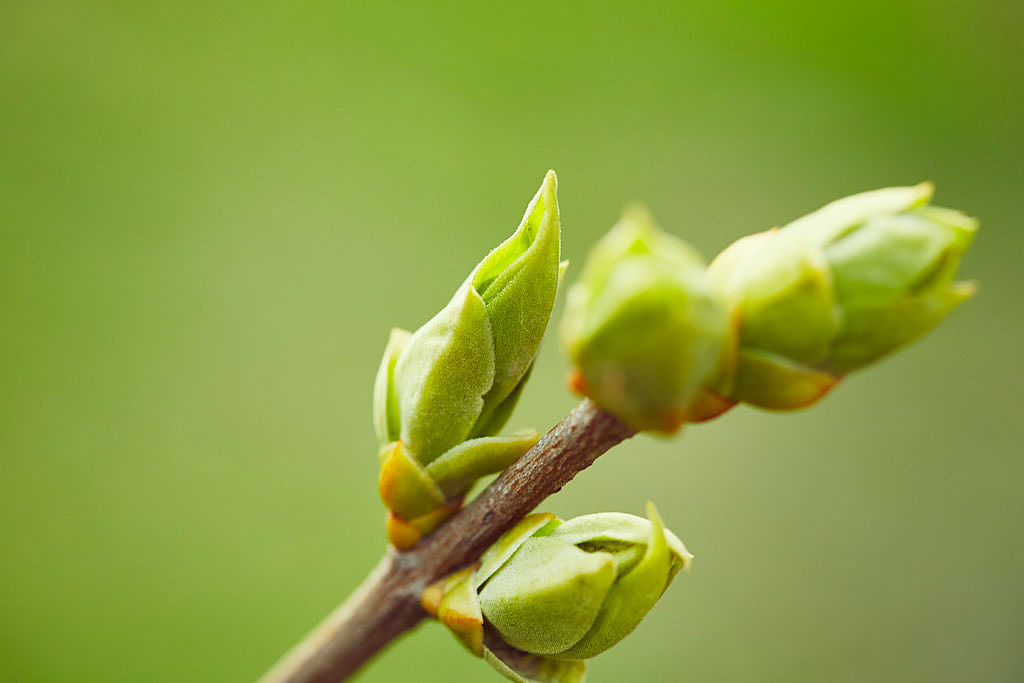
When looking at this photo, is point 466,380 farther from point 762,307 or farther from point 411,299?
point 411,299

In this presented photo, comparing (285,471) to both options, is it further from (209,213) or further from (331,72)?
(331,72)

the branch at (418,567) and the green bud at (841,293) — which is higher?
the green bud at (841,293)

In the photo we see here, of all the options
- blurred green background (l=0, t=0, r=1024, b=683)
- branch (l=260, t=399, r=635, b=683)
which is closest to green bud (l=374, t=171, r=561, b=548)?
branch (l=260, t=399, r=635, b=683)

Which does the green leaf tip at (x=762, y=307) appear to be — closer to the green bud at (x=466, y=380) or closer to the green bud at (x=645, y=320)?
the green bud at (x=645, y=320)

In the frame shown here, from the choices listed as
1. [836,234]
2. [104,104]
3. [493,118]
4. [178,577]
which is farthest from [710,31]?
[836,234]

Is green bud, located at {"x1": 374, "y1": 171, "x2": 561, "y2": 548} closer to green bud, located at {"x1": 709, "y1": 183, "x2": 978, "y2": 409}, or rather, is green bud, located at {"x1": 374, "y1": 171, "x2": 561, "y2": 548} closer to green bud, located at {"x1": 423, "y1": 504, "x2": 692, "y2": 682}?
green bud, located at {"x1": 423, "y1": 504, "x2": 692, "y2": 682}

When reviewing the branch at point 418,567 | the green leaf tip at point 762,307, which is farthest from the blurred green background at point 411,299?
the green leaf tip at point 762,307
